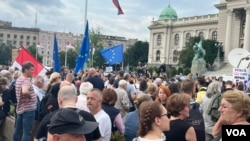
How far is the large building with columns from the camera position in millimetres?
66250

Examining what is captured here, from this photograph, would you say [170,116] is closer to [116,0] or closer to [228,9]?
[116,0]

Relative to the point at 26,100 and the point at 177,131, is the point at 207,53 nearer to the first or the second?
the point at 26,100

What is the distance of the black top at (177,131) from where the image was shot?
4402 millimetres

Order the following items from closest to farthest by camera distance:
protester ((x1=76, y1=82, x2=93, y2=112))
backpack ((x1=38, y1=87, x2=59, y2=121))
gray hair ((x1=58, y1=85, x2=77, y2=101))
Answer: gray hair ((x1=58, y1=85, x2=77, y2=101)), protester ((x1=76, y1=82, x2=93, y2=112)), backpack ((x1=38, y1=87, x2=59, y2=121))

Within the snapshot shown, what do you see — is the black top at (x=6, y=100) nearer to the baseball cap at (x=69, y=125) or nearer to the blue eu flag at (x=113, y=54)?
the baseball cap at (x=69, y=125)

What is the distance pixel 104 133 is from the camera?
→ 17.8 ft

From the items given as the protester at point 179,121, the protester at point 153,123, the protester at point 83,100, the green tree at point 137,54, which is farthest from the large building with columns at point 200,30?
the protester at point 153,123

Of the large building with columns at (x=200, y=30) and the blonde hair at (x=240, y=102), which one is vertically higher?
the large building with columns at (x=200, y=30)

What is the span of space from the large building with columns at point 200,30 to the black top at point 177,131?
2362 inches

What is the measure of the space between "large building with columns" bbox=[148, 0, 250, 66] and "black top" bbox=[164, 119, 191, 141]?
60.0 metres

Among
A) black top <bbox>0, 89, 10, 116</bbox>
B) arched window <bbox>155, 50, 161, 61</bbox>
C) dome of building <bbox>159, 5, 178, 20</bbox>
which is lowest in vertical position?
black top <bbox>0, 89, 10, 116</bbox>

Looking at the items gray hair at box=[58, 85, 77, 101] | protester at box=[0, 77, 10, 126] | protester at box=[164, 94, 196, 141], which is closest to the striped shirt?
protester at box=[0, 77, 10, 126]

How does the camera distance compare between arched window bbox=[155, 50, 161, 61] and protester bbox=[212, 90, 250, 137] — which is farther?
arched window bbox=[155, 50, 161, 61]

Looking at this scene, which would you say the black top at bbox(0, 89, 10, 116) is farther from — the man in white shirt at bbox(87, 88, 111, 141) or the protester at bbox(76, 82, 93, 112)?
the man in white shirt at bbox(87, 88, 111, 141)
